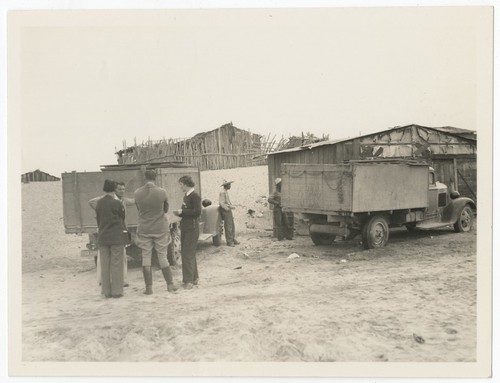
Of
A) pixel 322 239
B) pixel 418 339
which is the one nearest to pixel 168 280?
pixel 418 339

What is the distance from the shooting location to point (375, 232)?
1012 cm

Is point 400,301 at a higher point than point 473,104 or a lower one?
lower

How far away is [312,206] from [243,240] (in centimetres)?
216

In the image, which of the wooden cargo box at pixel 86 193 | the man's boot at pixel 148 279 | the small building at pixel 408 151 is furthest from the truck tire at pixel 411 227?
the man's boot at pixel 148 279

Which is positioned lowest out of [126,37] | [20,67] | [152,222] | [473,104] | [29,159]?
[152,222]

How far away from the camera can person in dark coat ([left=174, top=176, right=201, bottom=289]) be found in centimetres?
723

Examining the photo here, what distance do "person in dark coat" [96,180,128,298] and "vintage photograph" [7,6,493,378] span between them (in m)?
0.02

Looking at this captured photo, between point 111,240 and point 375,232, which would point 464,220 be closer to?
point 375,232

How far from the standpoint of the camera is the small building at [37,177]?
22.8ft

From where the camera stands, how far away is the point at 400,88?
7996 mm

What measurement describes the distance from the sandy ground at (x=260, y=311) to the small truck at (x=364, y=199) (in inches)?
42.8

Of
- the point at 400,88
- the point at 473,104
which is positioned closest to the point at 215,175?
the point at 400,88

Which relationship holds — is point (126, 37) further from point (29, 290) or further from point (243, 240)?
point (243, 240)

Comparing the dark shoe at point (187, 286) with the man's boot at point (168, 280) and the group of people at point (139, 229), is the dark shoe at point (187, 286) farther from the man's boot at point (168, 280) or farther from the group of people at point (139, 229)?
the man's boot at point (168, 280)
